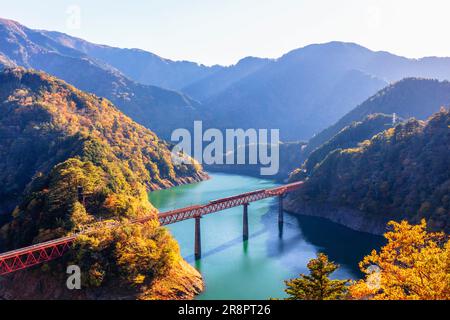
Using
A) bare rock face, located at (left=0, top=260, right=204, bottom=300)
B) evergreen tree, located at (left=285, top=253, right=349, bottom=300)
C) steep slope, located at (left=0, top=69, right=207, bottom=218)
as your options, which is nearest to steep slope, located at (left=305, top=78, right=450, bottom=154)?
steep slope, located at (left=0, top=69, right=207, bottom=218)

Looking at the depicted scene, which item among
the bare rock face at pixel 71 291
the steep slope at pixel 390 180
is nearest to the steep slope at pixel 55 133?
the bare rock face at pixel 71 291

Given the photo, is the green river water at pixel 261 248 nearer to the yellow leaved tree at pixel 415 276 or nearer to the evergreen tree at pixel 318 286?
the evergreen tree at pixel 318 286

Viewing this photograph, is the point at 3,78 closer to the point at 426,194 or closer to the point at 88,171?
the point at 88,171
